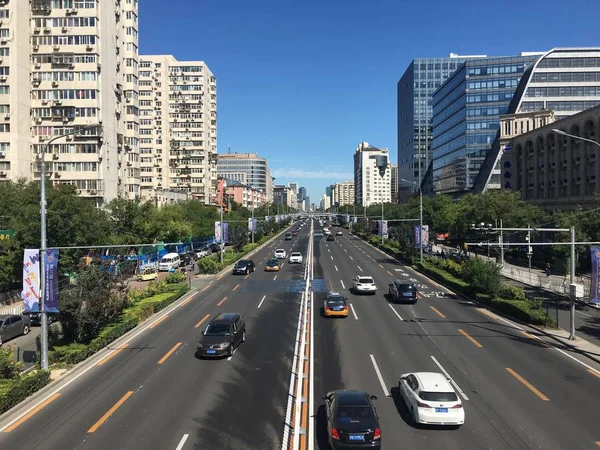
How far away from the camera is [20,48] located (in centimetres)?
5538

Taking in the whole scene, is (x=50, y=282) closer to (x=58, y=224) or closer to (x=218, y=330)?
(x=218, y=330)

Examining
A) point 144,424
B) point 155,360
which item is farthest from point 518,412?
point 155,360

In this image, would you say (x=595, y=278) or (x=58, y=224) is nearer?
(x=595, y=278)

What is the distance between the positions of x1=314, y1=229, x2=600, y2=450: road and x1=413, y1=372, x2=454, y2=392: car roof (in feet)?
3.77

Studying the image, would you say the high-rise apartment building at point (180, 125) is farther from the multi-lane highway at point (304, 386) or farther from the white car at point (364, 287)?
the multi-lane highway at point (304, 386)

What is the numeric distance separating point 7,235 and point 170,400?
24.1 meters

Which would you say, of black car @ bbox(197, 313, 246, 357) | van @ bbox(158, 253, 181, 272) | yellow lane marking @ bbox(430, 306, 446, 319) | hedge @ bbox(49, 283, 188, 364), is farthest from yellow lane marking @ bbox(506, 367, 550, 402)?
van @ bbox(158, 253, 181, 272)

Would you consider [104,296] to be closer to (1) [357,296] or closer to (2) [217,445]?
(2) [217,445]

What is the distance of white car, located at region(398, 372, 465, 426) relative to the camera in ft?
41.9

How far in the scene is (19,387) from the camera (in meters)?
15.1

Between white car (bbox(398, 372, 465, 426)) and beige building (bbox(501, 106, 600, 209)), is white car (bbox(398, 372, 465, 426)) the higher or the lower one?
the lower one

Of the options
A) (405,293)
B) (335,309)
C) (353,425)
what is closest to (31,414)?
(353,425)

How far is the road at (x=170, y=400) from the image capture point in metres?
12.5

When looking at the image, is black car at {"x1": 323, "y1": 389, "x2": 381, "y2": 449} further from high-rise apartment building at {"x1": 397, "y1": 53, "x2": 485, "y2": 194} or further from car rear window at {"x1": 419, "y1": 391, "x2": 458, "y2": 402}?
high-rise apartment building at {"x1": 397, "y1": 53, "x2": 485, "y2": 194}
